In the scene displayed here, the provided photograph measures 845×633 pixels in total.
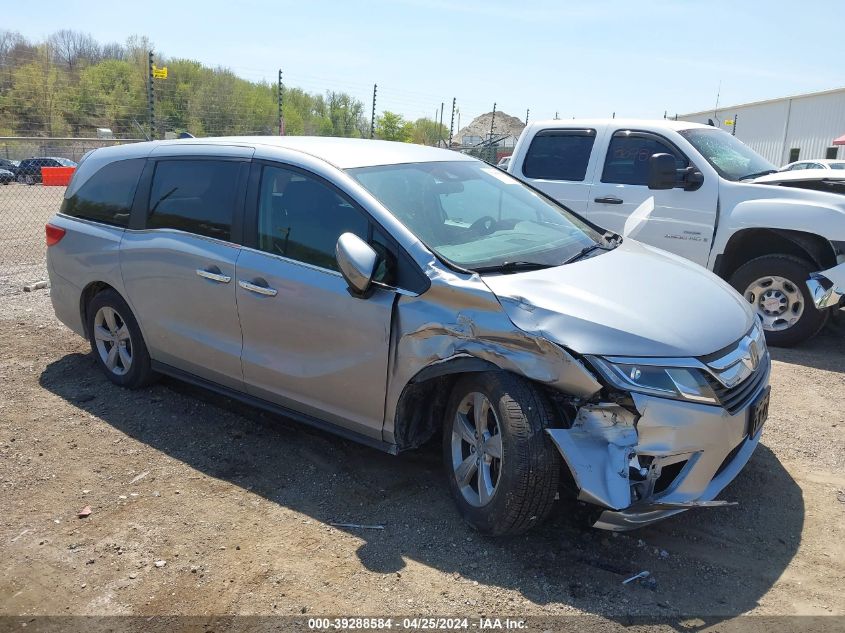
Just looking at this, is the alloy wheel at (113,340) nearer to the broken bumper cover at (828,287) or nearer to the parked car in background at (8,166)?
the broken bumper cover at (828,287)

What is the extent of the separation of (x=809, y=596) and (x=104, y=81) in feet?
98.8

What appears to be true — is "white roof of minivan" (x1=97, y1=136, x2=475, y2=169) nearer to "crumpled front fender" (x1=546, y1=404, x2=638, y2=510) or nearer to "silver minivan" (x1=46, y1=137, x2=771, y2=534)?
"silver minivan" (x1=46, y1=137, x2=771, y2=534)

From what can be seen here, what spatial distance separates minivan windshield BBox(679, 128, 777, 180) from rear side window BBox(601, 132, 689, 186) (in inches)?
10.8

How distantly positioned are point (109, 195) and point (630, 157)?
4.79 meters

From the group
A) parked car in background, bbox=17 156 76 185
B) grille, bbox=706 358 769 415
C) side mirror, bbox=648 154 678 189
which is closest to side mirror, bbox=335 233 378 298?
grille, bbox=706 358 769 415

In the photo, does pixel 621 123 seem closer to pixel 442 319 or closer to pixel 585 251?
pixel 585 251

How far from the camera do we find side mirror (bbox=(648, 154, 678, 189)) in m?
6.55

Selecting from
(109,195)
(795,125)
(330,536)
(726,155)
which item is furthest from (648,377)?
(795,125)

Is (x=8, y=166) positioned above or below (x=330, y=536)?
above

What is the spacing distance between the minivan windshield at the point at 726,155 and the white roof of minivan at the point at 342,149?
3261 mm

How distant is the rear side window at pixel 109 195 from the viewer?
498 centimetres

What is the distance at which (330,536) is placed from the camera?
3434mm

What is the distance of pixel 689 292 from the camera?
3543 mm

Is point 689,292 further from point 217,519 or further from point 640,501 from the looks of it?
point 217,519
